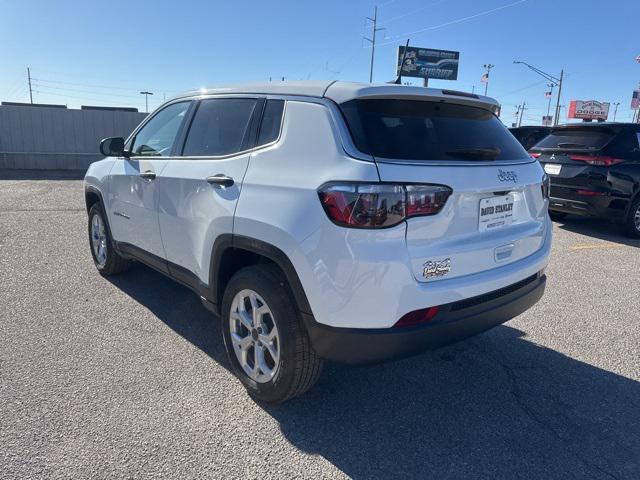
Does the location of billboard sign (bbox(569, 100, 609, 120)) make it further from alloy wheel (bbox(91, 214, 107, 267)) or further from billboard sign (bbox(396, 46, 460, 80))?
alloy wheel (bbox(91, 214, 107, 267))

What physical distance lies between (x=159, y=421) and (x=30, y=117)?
1803cm

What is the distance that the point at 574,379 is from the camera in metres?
3.15

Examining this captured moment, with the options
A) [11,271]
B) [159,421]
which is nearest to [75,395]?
[159,421]

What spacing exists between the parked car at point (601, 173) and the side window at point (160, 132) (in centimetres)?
613

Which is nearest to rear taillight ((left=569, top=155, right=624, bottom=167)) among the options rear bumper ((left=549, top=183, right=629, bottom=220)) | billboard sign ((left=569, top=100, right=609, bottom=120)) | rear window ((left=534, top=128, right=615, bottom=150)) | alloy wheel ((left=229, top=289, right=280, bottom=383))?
rear window ((left=534, top=128, right=615, bottom=150))

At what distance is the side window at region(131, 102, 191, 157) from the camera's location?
3.69 meters

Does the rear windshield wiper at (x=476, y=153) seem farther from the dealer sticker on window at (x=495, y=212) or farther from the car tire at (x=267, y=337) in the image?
the car tire at (x=267, y=337)

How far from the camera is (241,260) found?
2986 mm

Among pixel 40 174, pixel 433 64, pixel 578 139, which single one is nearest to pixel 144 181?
pixel 578 139

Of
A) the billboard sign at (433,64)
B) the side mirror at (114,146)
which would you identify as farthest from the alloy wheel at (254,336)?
the billboard sign at (433,64)

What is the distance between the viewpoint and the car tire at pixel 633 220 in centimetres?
722

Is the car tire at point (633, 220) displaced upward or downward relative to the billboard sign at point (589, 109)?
downward

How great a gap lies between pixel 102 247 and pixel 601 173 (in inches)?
272

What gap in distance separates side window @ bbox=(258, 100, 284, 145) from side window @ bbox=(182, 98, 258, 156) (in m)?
0.14
